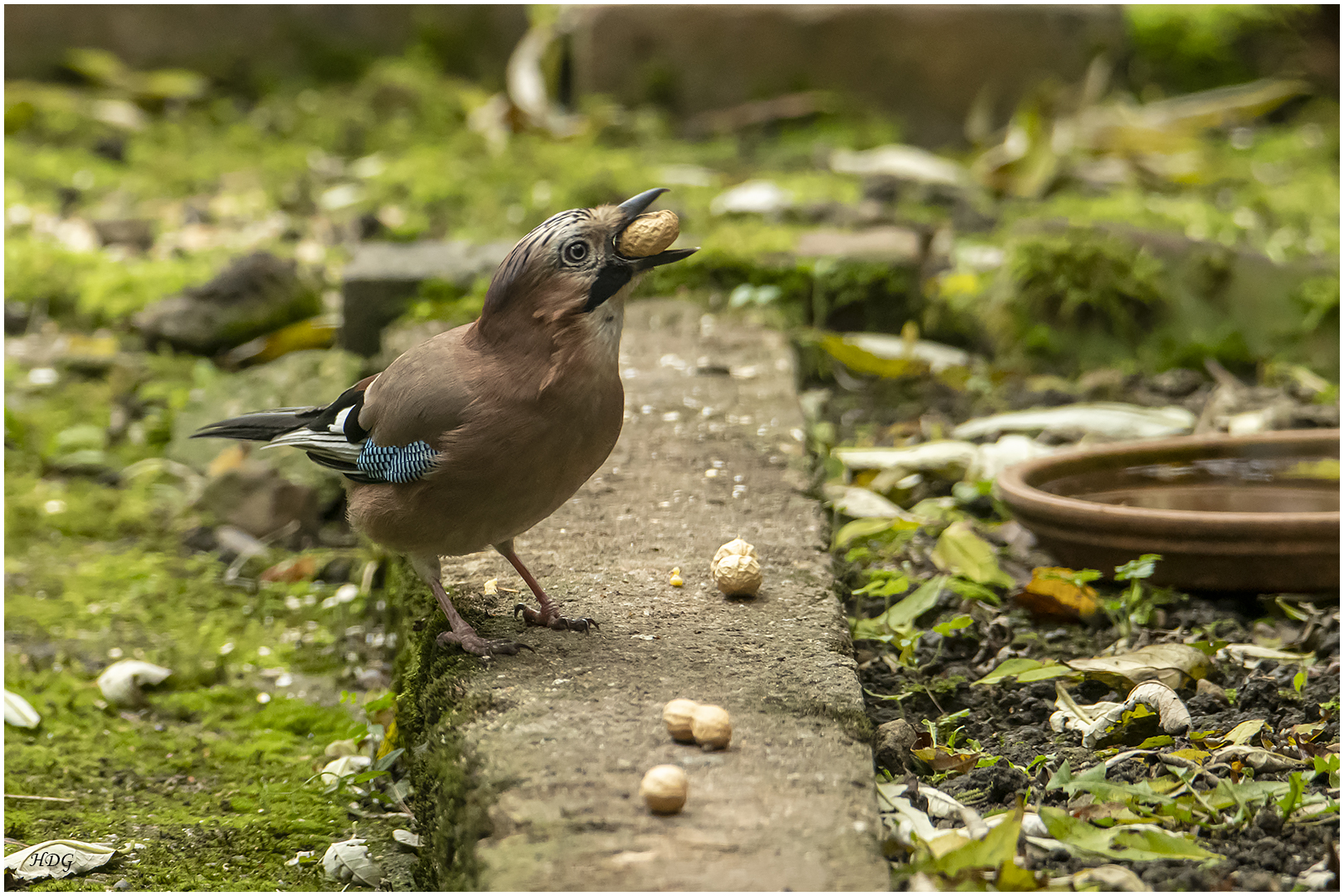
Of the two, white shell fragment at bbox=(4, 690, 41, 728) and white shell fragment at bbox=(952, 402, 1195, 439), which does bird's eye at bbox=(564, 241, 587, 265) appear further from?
white shell fragment at bbox=(952, 402, 1195, 439)

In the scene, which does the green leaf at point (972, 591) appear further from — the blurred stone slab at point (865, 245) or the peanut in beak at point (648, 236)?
the blurred stone slab at point (865, 245)

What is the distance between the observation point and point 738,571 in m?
2.58

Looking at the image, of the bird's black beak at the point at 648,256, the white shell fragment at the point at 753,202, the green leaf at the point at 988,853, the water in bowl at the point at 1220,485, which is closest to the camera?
the green leaf at the point at 988,853

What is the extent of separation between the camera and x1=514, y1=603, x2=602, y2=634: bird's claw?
8.06 ft

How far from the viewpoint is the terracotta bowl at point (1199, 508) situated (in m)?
3.04

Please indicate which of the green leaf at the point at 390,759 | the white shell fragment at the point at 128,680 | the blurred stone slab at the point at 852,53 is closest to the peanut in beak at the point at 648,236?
the green leaf at the point at 390,759

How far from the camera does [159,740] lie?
3053 millimetres

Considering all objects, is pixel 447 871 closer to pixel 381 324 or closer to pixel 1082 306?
pixel 381 324

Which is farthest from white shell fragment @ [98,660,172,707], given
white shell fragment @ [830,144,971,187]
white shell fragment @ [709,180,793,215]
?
white shell fragment @ [830,144,971,187]

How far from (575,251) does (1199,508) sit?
1964mm

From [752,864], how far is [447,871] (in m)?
0.53

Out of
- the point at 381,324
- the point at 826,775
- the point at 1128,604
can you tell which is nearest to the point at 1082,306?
the point at 1128,604

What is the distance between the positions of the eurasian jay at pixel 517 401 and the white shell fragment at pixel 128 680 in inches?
46.6

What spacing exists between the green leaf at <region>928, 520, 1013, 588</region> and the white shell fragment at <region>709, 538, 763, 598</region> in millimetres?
733
